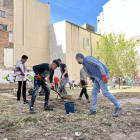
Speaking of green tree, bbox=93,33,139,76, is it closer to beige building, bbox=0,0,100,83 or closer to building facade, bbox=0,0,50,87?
beige building, bbox=0,0,100,83

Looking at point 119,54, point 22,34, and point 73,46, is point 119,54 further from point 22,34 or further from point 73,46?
point 22,34

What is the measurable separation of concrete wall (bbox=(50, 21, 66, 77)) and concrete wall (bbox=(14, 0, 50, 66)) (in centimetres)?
72

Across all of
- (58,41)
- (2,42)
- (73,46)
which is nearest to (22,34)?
(2,42)

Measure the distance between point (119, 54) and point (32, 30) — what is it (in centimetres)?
1444

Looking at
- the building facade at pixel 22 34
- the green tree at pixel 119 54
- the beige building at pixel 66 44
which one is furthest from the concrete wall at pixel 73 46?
the green tree at pixel 119 54

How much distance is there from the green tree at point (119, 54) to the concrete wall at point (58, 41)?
7.28m

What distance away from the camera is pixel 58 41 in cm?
2109

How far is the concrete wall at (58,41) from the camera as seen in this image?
2061 centimetres

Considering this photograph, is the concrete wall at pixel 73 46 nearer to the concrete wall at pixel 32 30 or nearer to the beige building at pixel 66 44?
the beige building at pixel 66 44

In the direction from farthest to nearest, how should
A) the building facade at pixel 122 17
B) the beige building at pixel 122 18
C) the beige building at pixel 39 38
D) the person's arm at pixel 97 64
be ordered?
the building facade at pixel 122 17
the beige building at pixel 122 18
the beige building at pixel 39 38
the person's arm at pixel 97 64

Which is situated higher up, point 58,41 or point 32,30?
point 32,30

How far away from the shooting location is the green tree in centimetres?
2461

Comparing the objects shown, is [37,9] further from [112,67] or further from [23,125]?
[23,125]

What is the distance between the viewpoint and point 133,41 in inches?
1008
